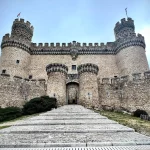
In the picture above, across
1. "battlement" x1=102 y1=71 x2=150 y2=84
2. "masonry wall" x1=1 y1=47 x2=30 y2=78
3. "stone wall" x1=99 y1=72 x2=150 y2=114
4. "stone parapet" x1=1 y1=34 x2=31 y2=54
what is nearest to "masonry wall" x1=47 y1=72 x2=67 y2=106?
"stone wall" x1=99 y1=72 x2=150 y2=114

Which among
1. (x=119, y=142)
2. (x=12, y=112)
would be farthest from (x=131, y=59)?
(x=119, y=142)

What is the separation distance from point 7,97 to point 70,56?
15639mm

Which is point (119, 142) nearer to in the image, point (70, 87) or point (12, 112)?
point (12, 112)

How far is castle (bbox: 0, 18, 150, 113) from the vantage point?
1944cm

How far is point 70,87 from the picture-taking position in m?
22.5

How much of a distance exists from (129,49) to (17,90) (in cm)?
1949

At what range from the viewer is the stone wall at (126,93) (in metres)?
19.3

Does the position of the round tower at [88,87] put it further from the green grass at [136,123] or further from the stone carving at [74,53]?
the stone carving at [74,53]

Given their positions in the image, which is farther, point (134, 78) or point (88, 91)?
point (134, 78)

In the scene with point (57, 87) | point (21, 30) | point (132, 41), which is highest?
point (21, 30)

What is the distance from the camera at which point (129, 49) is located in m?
28.9

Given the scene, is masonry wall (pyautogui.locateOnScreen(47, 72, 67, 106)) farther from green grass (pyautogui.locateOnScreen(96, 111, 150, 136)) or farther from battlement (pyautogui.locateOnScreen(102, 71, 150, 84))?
green grass (pyautogui.locateOnScreen(96, 111, 150, 136))

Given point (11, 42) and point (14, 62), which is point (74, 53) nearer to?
point (14, 62)

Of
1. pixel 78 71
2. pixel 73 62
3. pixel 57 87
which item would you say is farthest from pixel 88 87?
pixel 73 62
